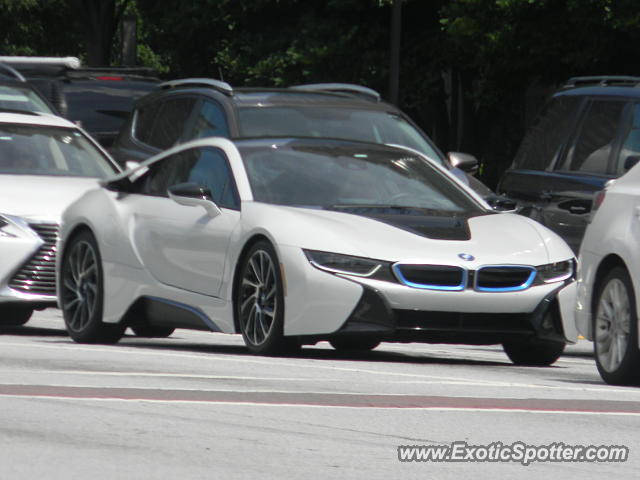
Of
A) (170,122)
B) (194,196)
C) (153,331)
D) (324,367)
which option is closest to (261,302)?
(324,367)

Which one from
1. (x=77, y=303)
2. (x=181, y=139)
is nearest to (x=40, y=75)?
(x=181, y=139)

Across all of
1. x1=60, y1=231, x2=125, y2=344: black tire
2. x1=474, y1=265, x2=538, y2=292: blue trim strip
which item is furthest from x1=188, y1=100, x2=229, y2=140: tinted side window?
x1=474, y1=265, x2=538, y2=292: blue trim strip

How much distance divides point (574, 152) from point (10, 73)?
7422 mm

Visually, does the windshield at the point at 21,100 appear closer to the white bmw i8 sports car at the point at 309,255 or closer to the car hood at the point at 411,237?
the white bmw i8 sports car at the point at 309,255

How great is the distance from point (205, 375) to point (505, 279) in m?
2.12

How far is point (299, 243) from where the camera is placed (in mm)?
10852

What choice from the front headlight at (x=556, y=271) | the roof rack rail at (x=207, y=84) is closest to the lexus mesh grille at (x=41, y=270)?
the roof rack rail at (x=207, y=84)

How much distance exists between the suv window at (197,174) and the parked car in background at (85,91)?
1002 cm

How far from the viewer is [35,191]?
14305 millimetres

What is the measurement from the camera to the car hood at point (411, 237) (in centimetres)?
1084

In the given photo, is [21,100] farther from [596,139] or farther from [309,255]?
[309,255]

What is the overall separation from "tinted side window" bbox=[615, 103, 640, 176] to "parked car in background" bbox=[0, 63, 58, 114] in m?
6.56

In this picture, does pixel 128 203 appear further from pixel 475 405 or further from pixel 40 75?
pixel 40 75

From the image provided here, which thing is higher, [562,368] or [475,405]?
[475,405]
